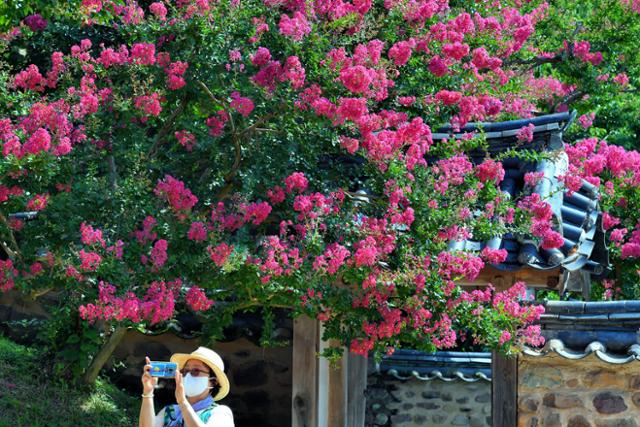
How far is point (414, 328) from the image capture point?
23.0 ft

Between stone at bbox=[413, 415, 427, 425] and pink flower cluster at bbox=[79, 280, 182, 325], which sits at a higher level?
pink flower cluster at bbox=[79, 280, 182, 325]

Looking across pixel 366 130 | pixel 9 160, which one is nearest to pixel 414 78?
pixel 366 130

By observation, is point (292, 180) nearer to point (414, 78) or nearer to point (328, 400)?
point (414, 78)

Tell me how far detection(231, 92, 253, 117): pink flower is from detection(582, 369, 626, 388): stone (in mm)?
2616

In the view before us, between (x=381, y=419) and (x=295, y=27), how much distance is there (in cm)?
543

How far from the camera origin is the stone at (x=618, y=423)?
650cm

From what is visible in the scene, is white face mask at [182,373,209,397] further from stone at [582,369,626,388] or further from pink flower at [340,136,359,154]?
stone at [582,369,626,388]

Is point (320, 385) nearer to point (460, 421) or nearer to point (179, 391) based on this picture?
point (460, 421)

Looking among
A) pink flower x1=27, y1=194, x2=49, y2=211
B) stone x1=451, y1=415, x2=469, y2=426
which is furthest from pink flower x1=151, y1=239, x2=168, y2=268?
stone x1=451, y1=415, x2=469, y2=426

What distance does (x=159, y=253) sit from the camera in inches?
250

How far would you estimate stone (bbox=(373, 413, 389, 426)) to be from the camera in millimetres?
11078

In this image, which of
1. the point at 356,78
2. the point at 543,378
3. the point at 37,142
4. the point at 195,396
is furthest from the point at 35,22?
the point at 195,396

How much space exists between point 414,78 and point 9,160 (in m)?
2.90

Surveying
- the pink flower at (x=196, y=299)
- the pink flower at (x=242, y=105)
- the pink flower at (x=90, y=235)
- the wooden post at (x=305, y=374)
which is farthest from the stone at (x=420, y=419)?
the pink flower at (x=90, y=235)
